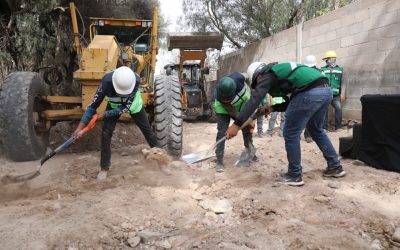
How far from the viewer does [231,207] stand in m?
3.68

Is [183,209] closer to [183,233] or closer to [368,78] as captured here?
[183,233]

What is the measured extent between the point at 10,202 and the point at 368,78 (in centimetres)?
661

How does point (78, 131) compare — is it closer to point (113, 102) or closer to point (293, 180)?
point (113, 102)

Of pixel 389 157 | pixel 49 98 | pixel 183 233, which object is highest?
pixel 49 98

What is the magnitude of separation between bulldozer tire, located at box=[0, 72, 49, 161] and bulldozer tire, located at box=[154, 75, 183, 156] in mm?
1644

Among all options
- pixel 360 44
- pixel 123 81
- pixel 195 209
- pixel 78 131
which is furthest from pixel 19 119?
pixel 360 44

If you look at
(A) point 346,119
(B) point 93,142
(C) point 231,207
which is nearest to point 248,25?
(A) point 346,119

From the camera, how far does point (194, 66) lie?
498 inches

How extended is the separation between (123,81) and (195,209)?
1.71 metres

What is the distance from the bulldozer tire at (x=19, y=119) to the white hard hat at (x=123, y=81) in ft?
4.76

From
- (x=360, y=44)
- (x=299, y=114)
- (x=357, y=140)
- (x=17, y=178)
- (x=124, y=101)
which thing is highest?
(x=360, y=44)

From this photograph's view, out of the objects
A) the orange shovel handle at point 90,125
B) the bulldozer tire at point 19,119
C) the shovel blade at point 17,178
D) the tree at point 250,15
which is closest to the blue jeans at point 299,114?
the orange shovel handle at point 90,125

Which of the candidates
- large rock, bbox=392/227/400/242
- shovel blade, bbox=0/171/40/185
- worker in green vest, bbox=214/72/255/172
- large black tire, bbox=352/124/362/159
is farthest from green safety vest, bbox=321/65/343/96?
shovel blade, bbox=0/171/40/185

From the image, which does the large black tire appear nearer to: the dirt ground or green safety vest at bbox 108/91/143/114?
the dirt ground
